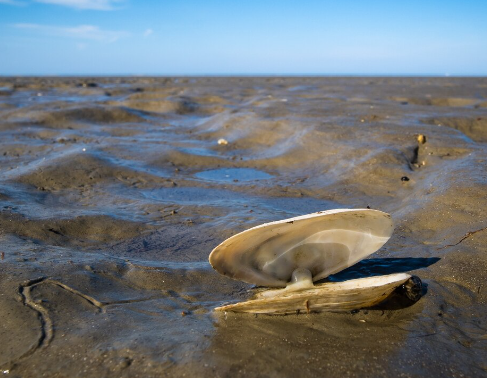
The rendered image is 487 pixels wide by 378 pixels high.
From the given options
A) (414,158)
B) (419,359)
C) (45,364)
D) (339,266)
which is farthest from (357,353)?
(414,158)

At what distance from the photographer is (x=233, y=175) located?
6000 millimetres

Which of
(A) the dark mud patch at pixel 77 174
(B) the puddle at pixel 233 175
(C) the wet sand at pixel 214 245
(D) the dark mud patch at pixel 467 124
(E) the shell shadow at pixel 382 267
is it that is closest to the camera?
(C) the wet sand at pixel 214 245

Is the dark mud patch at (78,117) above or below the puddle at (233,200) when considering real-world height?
above

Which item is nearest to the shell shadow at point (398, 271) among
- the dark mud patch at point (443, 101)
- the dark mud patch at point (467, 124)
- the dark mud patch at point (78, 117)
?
the dark mud patch at point (467, 124)

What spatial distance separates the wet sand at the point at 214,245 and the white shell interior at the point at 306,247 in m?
0.24

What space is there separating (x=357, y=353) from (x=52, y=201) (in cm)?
353

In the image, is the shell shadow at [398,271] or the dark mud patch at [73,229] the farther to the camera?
the dark mud patch at [73,229]

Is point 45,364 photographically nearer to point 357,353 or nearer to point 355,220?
point 357,353

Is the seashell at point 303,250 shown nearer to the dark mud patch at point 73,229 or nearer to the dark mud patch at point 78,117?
the dark mud patch at point 73,229

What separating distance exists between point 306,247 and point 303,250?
2 centimetres

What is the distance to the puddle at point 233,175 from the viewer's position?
5828 mm

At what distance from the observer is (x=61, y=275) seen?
8.79 ft

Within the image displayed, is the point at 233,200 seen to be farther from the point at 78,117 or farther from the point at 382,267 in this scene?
the point at 78,117

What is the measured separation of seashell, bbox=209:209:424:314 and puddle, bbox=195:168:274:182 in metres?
3.16
